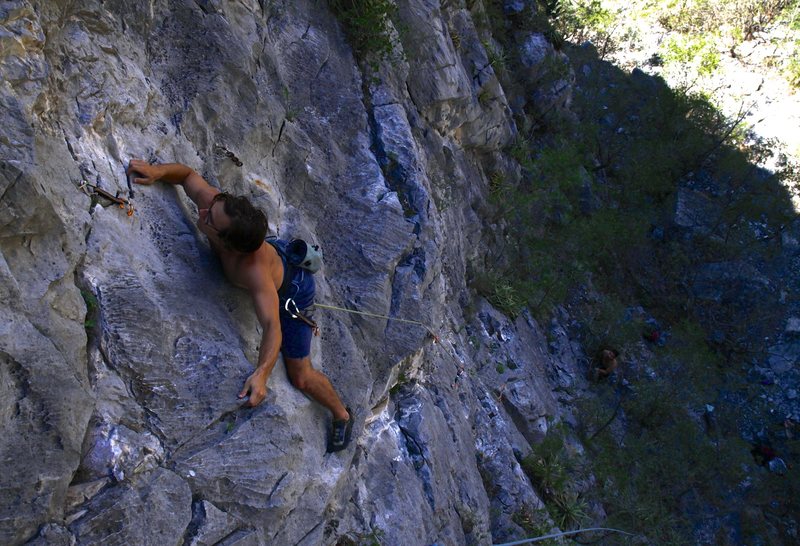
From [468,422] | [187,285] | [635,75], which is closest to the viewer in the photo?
[187,285]

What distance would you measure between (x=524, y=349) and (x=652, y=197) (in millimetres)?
7873

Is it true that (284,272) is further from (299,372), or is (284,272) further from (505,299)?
(505,299)

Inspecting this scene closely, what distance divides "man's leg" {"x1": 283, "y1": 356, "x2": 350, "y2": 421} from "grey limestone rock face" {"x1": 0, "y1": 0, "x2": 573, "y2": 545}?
0.08m

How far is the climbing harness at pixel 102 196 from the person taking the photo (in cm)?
297

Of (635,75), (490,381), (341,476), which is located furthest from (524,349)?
(635,75)

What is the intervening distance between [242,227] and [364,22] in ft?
12.1

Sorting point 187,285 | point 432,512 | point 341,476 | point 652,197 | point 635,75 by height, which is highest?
point 635,75

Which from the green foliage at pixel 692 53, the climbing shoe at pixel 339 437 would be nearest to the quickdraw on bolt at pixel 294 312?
the climbing shoe at pixel 339 437

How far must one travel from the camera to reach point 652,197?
15023 mm

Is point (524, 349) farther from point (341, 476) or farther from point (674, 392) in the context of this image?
point (341, 476)

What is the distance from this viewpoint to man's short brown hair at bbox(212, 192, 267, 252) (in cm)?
331

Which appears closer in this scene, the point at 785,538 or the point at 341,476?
the point at 341,476

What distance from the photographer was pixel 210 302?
3.51 m

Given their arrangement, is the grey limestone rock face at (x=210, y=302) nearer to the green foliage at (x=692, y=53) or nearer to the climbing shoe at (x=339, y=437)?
the climbing shoe at (x=339, y=437)
